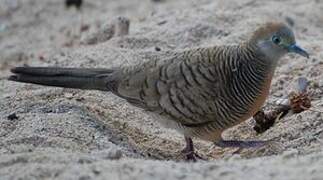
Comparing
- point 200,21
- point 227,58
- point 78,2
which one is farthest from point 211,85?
point 78,2

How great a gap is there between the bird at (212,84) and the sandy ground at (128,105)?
9.3 inches

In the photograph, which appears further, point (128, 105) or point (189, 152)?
point (128, 105)

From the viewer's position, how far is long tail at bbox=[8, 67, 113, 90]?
496cm

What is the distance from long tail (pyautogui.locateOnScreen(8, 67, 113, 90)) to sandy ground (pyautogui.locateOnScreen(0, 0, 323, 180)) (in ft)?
0.55

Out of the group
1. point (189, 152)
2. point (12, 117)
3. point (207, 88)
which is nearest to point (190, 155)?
point (189, 152)

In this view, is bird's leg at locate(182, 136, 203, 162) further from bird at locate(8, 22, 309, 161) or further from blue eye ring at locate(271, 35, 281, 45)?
blue eye ring at locate(271, 35, 281, 45)

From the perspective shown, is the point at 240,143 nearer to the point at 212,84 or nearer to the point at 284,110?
the point at 212,84

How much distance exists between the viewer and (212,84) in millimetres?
4543

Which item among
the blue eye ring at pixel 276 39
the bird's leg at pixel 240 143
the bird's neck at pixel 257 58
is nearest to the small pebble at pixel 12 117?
the bird's leg at pixel 240 143

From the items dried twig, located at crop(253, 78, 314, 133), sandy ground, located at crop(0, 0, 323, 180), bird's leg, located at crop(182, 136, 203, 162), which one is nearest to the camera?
sandy ground, located at crop(0, 0, 323, 180)

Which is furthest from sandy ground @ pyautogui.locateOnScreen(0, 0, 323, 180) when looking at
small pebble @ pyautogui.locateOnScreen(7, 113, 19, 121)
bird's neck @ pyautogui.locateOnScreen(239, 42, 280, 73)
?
bird's neck @ pyautogui.locateOnScreen(239, 42, 280, 73)

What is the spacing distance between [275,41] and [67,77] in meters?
1.29

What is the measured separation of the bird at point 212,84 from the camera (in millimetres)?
4523

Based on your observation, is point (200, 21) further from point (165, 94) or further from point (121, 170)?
point (121, 170)
